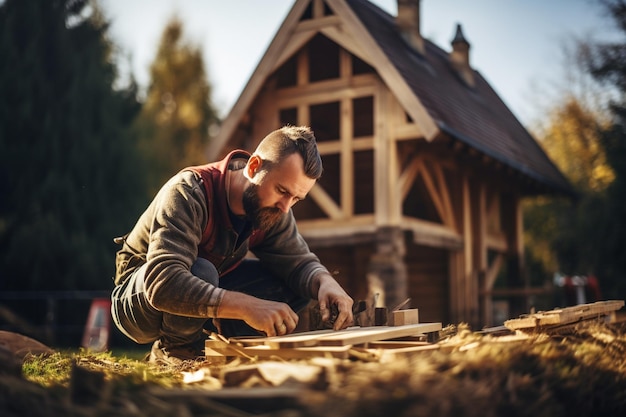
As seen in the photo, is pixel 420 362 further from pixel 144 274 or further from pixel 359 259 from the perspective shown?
pixel 359 259

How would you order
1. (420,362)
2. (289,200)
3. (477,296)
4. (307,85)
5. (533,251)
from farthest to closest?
(533,251), (477,296), (307,85), (289,200), (420,362)

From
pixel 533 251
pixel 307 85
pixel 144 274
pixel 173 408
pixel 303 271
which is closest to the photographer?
pixel 173 408

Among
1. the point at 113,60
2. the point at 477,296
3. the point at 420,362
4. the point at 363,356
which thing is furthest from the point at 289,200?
the point at 113,60

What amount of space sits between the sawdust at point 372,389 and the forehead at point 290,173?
133 cm

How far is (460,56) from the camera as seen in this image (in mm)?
16047

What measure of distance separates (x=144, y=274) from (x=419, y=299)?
1034cm

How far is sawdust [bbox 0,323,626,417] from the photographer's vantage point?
6.05 ft

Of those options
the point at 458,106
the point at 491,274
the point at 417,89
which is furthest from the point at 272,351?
the point at 491,274

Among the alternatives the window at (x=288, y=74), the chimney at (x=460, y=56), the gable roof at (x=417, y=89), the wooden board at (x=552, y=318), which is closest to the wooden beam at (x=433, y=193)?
the gable roof at (x=417, y=89)

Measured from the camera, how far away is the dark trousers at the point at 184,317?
12.1 ft

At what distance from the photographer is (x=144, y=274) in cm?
348

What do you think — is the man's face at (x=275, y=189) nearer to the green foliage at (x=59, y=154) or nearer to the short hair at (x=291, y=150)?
the short hair at (x=291, y=150)

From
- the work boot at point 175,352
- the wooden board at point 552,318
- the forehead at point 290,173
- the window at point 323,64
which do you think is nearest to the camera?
the wooden board at point 552,318

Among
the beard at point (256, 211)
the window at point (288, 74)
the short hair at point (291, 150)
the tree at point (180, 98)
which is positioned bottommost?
the beard at point (256, 211)
